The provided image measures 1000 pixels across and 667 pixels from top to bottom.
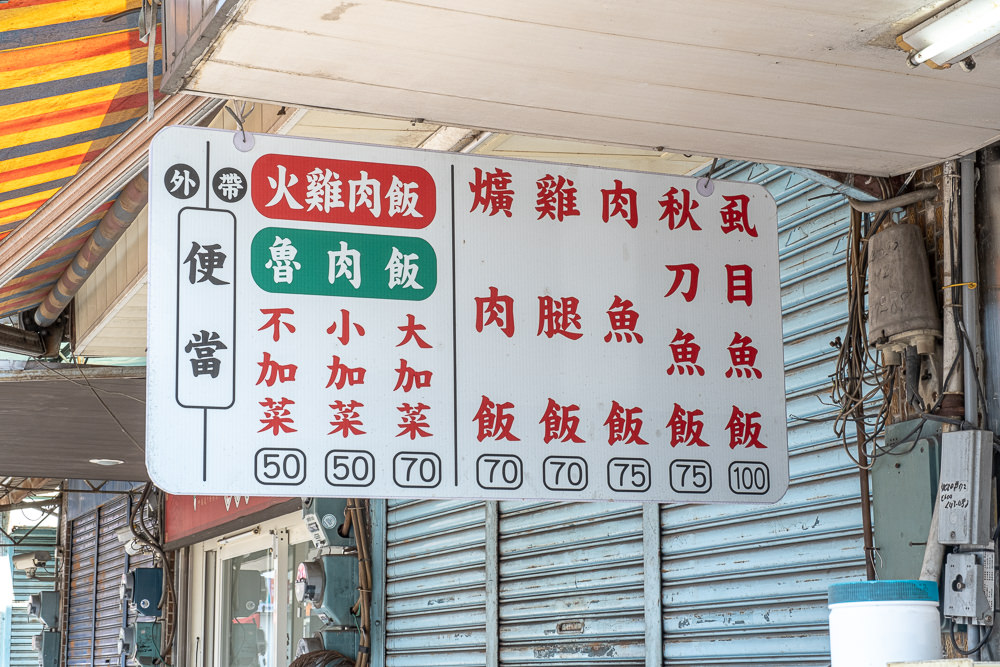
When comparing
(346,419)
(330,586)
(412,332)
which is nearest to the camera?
(346,419)

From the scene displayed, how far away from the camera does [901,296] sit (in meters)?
3.55

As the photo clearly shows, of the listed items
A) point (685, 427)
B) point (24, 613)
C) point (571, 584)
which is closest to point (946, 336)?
point (685, 427)

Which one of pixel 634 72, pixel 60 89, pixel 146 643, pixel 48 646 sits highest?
pixel 60 89

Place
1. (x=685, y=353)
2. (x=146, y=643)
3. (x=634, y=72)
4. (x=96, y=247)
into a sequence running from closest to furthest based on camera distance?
(x=634, y=72) < (x=685, y=353) < (x=96, y=247) < (x=146, y=643)

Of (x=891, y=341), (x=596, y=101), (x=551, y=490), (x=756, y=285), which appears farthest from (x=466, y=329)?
(x=891, y=341)

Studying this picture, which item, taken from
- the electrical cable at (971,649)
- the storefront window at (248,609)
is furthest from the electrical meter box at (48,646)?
the electrical cable at (971,649)

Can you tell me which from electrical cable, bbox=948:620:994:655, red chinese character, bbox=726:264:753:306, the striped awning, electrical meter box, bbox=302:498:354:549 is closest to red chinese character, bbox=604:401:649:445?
red chinese character, bbox=726:264:753:306

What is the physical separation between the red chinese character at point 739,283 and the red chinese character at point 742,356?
117 millimetres

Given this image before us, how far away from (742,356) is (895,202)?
0.78 metres

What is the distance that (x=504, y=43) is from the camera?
9.04 feet

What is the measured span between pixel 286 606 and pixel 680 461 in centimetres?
747

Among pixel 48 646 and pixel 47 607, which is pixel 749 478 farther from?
pixel 48 646

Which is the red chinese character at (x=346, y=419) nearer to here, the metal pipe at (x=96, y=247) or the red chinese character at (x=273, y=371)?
the red chinese character at (x=273, y=371)

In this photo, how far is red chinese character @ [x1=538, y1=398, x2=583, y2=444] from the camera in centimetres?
323
